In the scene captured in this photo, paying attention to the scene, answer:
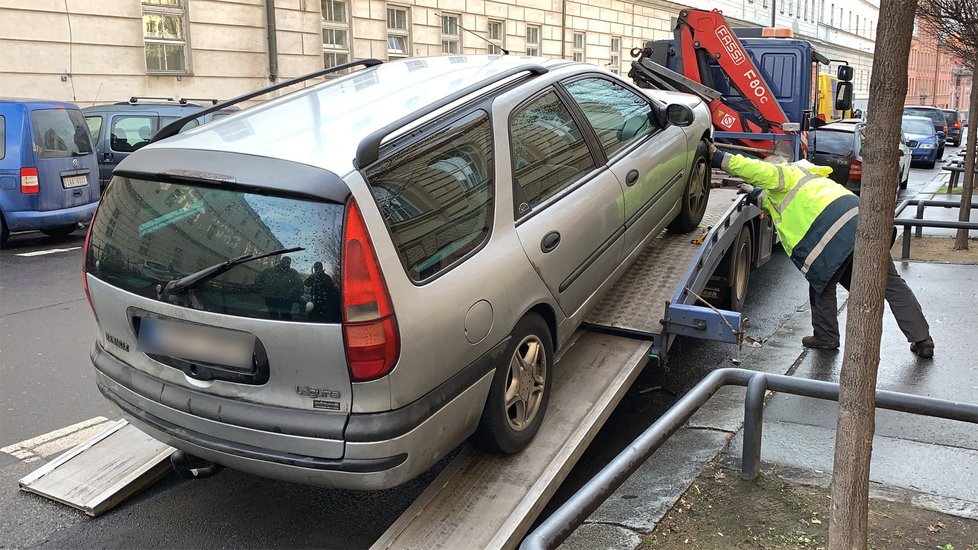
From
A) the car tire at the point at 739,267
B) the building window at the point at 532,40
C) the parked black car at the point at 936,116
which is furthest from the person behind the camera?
the building window at the point at 532,40

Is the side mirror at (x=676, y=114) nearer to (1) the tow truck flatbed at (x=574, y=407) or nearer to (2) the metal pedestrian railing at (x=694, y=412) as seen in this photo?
(1) the tow truck flatbed at (x=574, y=407)

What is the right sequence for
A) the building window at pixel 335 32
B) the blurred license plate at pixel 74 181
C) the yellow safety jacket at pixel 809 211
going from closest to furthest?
1. the yellow safety jacket at pixel 809 211
2. the blurred license plate at pixel 74 181
3. the building window at pixel 335 32

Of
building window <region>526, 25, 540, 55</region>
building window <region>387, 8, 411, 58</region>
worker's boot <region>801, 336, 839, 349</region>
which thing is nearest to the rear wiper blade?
worker's boot <region>801, 336, 839, 349</region>

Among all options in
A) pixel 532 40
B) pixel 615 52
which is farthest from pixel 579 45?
pixel 532 40

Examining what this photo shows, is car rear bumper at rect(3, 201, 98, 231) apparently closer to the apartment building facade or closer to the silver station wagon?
the apartment building facade

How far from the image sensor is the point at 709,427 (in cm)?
458

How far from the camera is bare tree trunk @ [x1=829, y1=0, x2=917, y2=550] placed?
244 cm

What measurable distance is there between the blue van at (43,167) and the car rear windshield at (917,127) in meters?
22.7

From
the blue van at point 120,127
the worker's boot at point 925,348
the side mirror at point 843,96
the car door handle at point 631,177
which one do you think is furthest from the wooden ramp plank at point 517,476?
the blue van at point 120,127

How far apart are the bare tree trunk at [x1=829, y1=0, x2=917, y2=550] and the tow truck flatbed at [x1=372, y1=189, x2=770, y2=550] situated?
45.9 inches

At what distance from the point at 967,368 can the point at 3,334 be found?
24.3 feet

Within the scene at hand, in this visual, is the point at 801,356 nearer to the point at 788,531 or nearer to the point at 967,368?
the point at 967,368

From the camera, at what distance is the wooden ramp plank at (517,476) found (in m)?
3.13

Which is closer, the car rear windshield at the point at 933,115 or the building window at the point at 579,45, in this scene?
the car rear windshield at the point at 933,115
